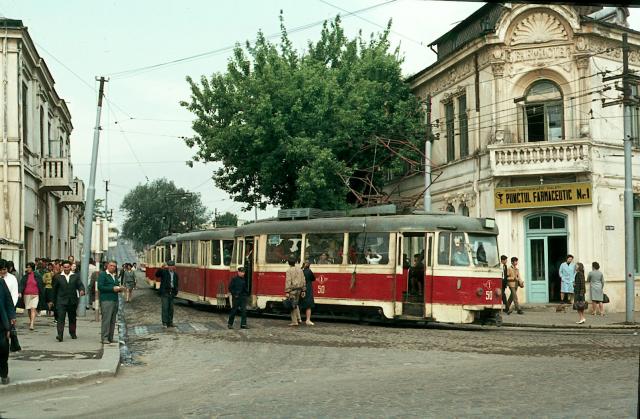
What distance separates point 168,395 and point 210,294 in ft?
63.6

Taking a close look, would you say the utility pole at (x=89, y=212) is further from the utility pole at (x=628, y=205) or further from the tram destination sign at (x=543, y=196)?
the utility pole at (x=628, y=205)

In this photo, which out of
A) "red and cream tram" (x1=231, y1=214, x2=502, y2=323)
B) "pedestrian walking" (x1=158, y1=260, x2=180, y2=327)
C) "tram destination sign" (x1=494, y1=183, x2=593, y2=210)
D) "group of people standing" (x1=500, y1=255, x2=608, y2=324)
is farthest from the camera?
"tram destination sign" (x1=494, y1=183, x2=593, y2=210)

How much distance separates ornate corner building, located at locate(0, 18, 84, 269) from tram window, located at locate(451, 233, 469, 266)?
13214 mm

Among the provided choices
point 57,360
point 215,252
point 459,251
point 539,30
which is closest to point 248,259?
point 215,252

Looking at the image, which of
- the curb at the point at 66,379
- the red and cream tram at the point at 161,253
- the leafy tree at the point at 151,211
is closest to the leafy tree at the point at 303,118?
the red and cream tram at the point at 161,253

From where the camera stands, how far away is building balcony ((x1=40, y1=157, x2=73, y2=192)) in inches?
1329

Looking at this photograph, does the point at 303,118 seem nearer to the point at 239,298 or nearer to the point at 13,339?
the point at 239,298

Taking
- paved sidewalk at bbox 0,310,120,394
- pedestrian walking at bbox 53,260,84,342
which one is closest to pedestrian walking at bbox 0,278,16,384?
paved sidewalk at bbox 0,310,120,394

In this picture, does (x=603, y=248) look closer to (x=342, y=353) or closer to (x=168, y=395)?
(x=342, y=353)

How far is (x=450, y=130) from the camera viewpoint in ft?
112

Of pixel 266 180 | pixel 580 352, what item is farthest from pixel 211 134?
pixel 580 352

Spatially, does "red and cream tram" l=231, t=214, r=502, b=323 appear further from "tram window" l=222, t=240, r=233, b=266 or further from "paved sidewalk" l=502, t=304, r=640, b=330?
"tram window" l=222, t=240, r=233, b=266

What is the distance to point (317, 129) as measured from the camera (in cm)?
3133

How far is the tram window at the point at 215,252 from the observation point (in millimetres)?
29406
